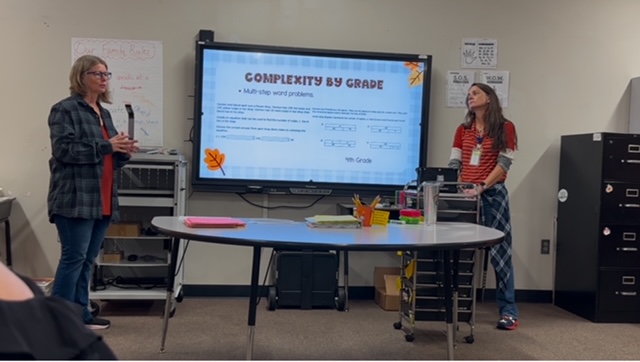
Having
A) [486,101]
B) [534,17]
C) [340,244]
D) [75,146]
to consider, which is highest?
[534,17]

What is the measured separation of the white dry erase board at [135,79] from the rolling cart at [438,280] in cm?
190

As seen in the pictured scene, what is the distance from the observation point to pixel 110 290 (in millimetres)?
3293

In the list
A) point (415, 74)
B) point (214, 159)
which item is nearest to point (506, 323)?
point (415, 74)

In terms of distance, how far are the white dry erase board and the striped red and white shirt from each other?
204cm

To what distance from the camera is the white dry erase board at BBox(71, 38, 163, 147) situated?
3605 mm

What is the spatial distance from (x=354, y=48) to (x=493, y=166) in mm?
1311

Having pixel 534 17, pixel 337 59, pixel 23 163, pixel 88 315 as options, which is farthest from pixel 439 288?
pixel 23 163

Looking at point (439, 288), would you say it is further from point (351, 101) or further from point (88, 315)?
point (88, 315)

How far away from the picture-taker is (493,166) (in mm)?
3305

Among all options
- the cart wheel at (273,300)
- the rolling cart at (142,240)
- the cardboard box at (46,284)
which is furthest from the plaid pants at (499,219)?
the cardboard box at (46,284)

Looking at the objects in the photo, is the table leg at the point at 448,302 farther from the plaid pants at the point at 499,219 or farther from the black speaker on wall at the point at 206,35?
the black speaker on wall at the point at 206,35

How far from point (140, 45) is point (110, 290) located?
1646mm

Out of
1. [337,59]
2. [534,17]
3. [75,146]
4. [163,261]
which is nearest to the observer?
[75,146]

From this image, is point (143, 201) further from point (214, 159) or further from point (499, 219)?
point (499, 219)
